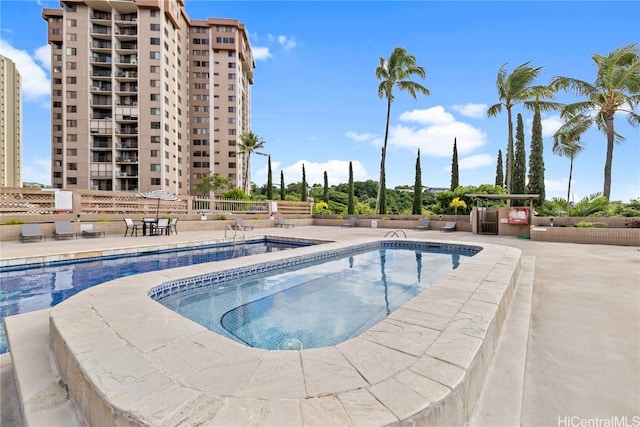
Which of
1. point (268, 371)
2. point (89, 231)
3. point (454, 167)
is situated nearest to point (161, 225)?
point (89, 231)

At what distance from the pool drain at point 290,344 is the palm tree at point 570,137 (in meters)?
21.9

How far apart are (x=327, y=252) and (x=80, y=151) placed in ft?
125

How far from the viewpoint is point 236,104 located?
1743 inches

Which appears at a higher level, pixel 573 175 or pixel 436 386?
pixel 573 175

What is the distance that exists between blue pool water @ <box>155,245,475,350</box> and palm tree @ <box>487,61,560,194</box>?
1275 cm

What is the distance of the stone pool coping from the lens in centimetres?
135

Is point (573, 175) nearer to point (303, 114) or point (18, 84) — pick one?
point (303, 114)

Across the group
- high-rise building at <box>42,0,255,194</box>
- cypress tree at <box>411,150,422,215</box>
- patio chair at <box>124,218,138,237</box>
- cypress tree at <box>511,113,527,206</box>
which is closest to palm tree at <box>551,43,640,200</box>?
cypress tree at <box>511,113,527,206</box>

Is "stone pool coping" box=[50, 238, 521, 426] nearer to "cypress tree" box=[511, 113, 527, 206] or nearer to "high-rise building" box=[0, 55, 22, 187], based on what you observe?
"cypress tree" box=[511, 113, 527, 206]

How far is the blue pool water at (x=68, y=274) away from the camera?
14.2ft

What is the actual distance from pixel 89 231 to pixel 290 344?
11430 millimetres

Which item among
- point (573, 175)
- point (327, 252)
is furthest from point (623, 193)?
point (327, 252)

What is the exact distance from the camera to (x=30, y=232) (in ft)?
31.5

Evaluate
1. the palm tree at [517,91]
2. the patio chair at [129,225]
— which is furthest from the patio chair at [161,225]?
the palm tree at [517,91]
